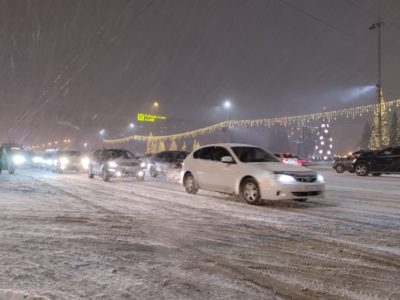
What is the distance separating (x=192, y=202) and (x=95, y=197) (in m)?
3.10

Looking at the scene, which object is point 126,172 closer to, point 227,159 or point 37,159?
point 227,159

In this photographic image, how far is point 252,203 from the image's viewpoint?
34.9 ft

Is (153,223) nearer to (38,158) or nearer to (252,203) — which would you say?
(252,203)

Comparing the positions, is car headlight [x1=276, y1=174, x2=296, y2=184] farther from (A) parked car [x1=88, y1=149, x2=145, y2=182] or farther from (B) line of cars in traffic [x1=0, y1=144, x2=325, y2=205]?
(A) parked car [x1=88, y1=149, x2=145, y2=182]

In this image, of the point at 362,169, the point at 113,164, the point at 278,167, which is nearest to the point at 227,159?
the point at 278,167

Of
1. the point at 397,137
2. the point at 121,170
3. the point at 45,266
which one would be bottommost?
the point at 45,266

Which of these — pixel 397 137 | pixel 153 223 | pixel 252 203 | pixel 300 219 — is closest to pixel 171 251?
pixel 153 223

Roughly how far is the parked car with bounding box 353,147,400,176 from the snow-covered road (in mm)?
12434

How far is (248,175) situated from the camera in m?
10.8

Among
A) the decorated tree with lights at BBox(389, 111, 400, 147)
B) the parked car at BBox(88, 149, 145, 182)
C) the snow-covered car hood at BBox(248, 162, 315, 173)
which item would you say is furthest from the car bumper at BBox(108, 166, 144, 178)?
the decorated tree with lights at BBox(389, 111, 400, 147)

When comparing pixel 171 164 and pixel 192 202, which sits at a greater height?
pixel 171 164

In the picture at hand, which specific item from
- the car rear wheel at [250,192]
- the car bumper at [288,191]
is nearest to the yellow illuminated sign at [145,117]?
the car rear wheel at [250,192]

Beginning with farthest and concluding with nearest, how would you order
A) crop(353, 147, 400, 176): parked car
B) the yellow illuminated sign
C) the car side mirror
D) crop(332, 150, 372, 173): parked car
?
the yellow illuminated sign < crop(332, 150, 372, 173): parked car < crop(353, 147, 400, 176): parked car < the car side mirror

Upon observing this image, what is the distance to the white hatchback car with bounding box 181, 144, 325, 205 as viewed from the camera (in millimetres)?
10109
